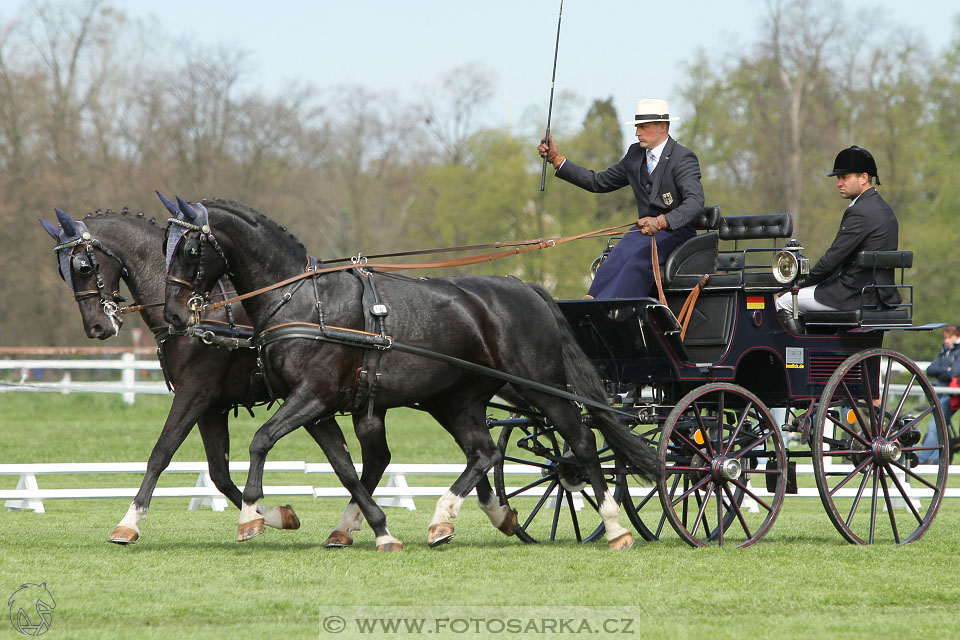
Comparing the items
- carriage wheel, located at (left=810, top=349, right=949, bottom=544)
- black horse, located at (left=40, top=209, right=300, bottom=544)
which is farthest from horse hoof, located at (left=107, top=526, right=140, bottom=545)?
carriage wheel, located at (left=810, top=349, right=949, bottom=544)

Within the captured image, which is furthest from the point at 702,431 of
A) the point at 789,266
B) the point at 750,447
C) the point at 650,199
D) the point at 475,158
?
the point at 475,158

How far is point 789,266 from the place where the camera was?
7.75 m

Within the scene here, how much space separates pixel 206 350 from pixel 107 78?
25630 millimetres

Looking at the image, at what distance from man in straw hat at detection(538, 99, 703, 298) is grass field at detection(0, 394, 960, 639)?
1693 mm

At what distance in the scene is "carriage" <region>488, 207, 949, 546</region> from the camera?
7.64 metres

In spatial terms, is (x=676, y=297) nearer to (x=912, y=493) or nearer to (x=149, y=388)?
(x=912, y=493)

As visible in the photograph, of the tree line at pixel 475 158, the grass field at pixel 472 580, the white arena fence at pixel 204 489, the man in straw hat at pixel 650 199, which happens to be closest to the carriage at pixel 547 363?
the man in straw hat at pixel 650 199

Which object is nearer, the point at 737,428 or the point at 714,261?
the point at 737,428

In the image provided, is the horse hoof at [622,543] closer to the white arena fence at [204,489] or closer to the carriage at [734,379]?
the carriage at [734,379]

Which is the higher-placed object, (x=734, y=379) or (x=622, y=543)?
(x=734, y=379)

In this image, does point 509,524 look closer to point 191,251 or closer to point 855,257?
Result: point 191,251

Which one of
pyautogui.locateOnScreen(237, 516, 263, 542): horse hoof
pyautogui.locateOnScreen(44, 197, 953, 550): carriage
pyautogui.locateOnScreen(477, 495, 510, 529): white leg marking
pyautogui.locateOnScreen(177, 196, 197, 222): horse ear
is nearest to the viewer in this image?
pyautogui.locateOnScreen(237, 516, 263, 542): horse hoof

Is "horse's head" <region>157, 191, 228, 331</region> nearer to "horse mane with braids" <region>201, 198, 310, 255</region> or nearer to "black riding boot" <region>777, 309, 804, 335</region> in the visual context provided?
"horse mane with braids" <region>201, 198, 310, 255</region>

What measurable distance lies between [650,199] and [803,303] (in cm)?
123
